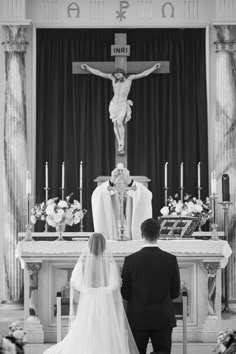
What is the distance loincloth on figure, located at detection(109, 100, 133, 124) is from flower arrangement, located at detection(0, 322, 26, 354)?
22.1 ft

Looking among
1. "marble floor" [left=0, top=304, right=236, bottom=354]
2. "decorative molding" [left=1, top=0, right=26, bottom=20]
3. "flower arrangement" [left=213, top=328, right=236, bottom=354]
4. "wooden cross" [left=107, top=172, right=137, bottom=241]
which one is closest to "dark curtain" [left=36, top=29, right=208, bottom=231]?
"decorative molding" [left=1, top=0, right=26, bottom=20]

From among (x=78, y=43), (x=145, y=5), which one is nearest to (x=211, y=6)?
(x=145, y=5)

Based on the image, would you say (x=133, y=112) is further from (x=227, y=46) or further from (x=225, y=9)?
(x=225, y=9)

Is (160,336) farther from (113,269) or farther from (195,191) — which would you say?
(195,191)

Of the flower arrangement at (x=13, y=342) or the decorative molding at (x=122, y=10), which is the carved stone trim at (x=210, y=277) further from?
the decorative molding at (x=122, y=10)

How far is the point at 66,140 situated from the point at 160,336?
619 centimetres

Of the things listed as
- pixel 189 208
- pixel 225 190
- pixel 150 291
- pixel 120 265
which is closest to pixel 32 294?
pixel 120 265

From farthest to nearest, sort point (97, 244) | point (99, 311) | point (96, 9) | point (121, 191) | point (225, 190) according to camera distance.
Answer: point (96, 9) → point (225, 190) → point (121, 191) → point (99, 311) → point (97, 244)

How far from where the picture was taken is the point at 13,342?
493cm

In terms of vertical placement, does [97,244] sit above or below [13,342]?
above


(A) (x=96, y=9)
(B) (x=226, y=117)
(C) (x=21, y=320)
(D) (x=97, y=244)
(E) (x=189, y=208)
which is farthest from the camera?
(A) (x=96, y=9)

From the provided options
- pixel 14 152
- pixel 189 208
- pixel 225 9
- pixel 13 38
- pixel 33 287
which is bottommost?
pixel 33 287

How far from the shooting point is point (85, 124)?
39.9 feet

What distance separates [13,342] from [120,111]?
7.22 meters
